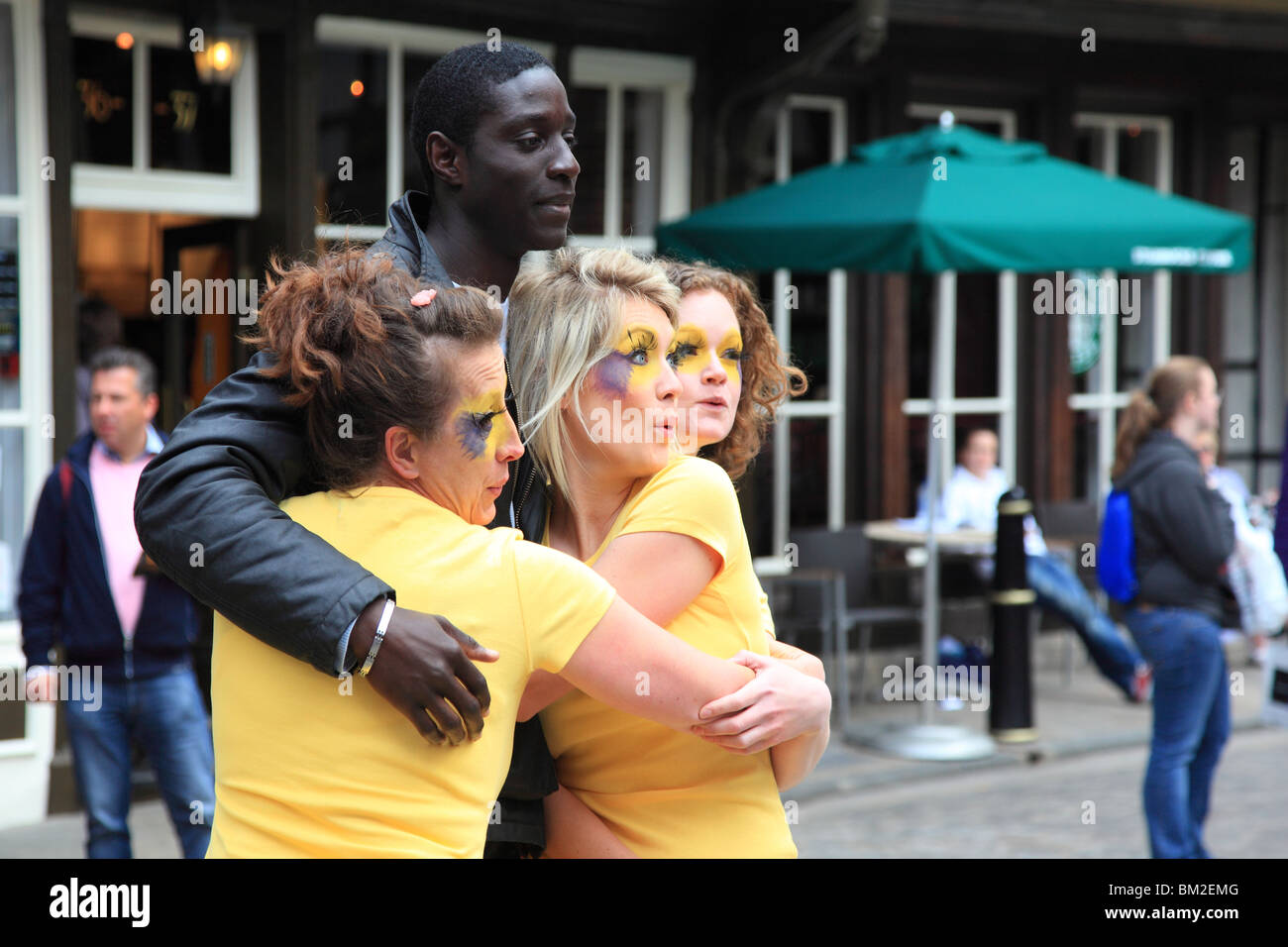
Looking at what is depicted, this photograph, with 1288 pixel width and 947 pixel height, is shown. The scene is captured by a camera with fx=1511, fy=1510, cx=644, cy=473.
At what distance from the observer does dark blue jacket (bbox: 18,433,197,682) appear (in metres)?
4.76

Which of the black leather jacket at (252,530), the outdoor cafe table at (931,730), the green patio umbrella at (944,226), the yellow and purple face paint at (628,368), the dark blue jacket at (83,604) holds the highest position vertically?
the green patio umbrella at (944,226)

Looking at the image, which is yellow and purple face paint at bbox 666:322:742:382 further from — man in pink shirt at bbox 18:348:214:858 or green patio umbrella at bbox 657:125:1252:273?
green patio umbrella at bbox 657:125:1252:273

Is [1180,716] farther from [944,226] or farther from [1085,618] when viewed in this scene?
[1085,618]

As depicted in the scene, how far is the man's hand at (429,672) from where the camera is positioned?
163 cm

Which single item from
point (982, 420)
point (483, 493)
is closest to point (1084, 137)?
point (982, 420)

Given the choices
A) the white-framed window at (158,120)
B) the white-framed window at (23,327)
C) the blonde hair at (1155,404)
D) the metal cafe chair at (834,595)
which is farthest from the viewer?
the metal cafe chair at (834,595)

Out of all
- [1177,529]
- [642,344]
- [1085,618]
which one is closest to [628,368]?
[642,344]

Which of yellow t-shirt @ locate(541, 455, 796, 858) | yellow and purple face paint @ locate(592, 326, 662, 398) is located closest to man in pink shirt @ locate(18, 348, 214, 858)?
yellow t-shirt @ locate(541, 455, 796, 858)

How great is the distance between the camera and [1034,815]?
6.54 metres

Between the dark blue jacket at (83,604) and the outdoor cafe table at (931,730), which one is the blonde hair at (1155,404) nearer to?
the outdoor cafe table at (931,730)

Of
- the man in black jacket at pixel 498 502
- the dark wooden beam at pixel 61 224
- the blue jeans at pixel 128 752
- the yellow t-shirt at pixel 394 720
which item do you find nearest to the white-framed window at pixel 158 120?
the dark wooden beam at pixel 61 224

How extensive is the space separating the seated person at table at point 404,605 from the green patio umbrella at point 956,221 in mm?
4991

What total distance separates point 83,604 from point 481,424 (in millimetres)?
3421
